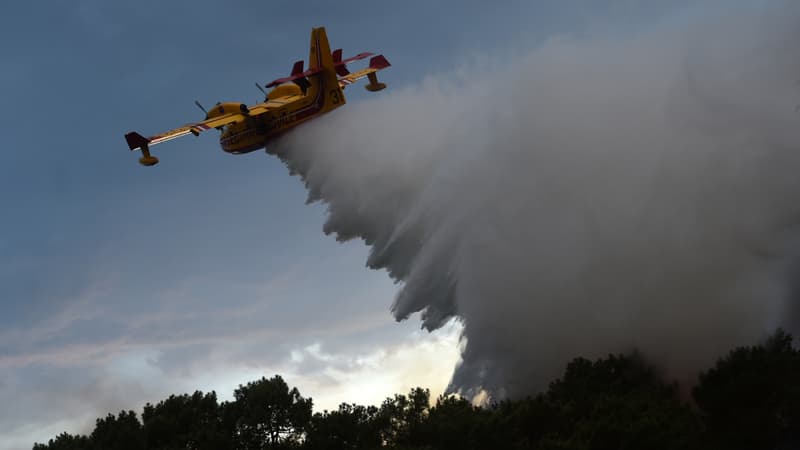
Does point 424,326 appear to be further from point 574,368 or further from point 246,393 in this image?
point 246,393

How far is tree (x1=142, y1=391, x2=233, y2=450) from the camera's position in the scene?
68.2 metres

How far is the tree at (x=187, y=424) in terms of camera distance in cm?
6825

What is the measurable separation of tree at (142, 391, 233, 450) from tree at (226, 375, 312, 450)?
133cm

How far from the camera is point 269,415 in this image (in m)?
71.2

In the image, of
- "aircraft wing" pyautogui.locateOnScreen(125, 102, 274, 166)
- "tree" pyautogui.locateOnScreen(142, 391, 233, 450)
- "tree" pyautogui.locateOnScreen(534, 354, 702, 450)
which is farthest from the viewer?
"tree" pyautogui.locateOnScreen(142, 391, 233, 450)

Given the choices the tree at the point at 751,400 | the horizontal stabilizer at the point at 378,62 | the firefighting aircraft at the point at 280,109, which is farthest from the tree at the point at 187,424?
the tree at the point at 751,400

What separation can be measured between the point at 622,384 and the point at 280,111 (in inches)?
1058

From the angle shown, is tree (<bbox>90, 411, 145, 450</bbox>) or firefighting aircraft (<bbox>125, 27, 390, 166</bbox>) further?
tree (<bbox>90, 411, 145, 450</bbox>)

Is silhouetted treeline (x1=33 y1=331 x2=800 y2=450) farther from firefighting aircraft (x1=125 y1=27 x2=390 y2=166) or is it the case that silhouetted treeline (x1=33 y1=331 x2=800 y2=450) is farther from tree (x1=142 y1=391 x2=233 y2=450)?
firefighting aircraft (x1=125 y1=27 x2=390 y2=166)

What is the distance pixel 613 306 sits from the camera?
60188mm

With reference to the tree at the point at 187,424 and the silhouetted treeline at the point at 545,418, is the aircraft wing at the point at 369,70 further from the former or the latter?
the tree at the point at 187,424

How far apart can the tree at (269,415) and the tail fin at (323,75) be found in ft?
73.1

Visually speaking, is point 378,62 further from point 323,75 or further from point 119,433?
point 119,433

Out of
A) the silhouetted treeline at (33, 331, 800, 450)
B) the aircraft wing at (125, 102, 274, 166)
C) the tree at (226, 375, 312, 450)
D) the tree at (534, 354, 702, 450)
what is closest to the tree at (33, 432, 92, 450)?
the silhouetted treeline at (33, 331, 800, 450)
